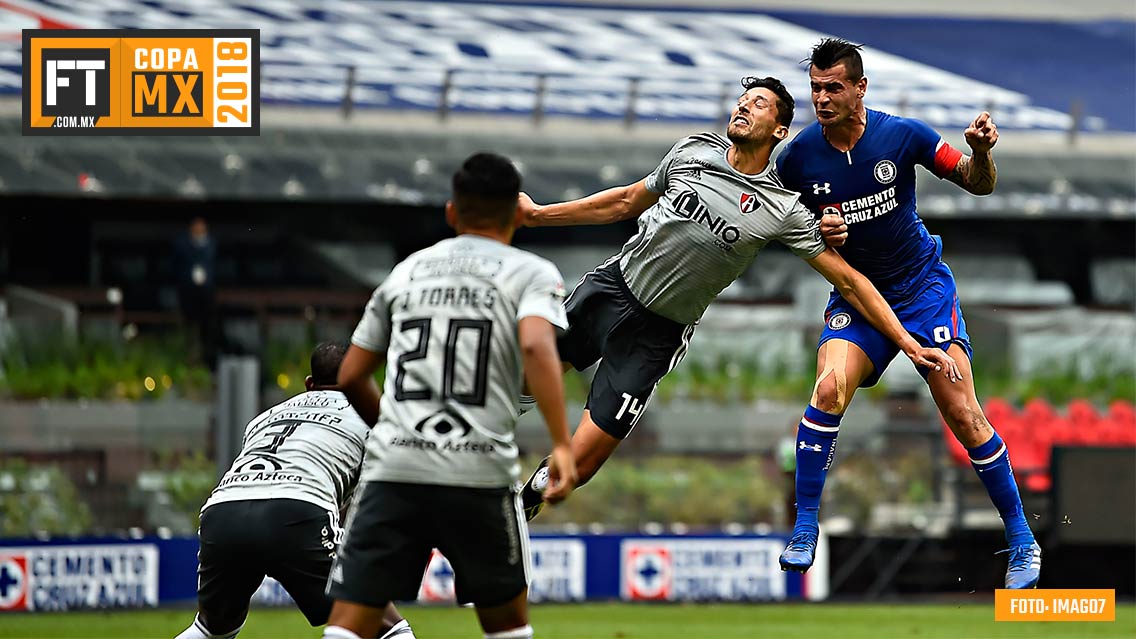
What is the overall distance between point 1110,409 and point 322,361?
43.1ft

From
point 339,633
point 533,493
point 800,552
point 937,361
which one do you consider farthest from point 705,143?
point 339,633

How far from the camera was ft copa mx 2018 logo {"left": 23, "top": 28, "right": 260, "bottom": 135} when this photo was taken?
11578mm

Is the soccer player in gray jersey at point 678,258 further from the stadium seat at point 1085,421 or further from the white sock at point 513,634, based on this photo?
the stadium seat at point 1085,421

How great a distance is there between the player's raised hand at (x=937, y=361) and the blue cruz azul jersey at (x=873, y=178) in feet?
1.49

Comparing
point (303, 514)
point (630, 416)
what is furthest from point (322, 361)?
point (630, 416)

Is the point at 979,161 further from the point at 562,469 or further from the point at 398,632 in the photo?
the point at 398,632

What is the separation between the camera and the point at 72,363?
16.3 meters

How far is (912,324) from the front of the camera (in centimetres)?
848

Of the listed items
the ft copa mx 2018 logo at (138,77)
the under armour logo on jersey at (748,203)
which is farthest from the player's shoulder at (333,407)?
the ft copa mx 2018 logo at (138,77)

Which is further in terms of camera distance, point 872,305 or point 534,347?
point 872,305

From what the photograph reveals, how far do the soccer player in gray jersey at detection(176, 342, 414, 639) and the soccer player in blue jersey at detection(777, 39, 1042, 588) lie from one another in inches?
89.7

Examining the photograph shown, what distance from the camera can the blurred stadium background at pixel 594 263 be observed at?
15.8 m

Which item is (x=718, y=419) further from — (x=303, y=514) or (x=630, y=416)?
(x=303, y=514)

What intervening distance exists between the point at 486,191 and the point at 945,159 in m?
3.26
